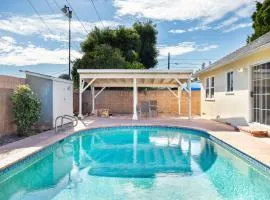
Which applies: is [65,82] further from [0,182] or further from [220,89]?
[0,182]

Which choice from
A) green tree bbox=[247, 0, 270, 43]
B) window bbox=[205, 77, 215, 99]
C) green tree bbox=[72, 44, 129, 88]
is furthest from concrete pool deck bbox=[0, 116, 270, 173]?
green tree bbox=[247, 0, 270, 43]

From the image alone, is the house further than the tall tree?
No

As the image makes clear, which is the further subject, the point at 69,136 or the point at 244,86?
the point at 244,86

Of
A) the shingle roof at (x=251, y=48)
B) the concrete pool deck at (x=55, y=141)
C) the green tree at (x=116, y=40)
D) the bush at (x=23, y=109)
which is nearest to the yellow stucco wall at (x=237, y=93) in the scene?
the shingle roof at (x=251, y=48)

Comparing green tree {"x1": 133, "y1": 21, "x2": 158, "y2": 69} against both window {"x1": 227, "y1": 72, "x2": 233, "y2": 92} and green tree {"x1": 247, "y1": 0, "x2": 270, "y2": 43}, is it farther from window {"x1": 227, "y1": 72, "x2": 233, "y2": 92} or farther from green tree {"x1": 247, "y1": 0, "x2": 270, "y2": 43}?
window {"x1": 227, "y1": 72, "x2": 233, "y2": 92}

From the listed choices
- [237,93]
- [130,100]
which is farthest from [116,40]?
[237,93]

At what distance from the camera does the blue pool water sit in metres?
5.86

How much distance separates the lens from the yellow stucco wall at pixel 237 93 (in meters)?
12.5

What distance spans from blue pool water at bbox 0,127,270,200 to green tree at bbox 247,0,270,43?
16.8m

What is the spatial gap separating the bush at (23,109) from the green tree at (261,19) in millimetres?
19763

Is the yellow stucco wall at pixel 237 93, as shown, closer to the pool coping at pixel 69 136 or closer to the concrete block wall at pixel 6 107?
the pool coping at pixel 69 136

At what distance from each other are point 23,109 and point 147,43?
23239 millimetres

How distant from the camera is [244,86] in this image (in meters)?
13.0

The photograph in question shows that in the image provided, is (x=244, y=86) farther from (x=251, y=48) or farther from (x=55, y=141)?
(x=55, y=141)
